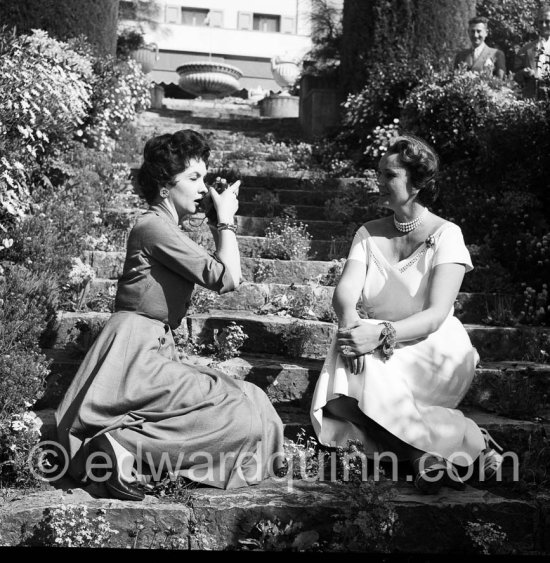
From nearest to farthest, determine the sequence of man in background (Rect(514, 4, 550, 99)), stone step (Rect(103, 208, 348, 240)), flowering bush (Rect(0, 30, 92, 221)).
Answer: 1. flowering bush (Rect(0, 30, 92, 221))
2. stone step (Rect(103, 208, 348, 240))
3. man in background (Rect(514, 4, 550, 99))

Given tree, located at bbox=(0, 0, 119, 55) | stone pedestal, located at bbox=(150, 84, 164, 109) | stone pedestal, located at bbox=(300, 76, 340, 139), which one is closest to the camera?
tree, located at bbox=(0, 0, 119, 55)

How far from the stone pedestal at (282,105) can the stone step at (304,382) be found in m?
10.1

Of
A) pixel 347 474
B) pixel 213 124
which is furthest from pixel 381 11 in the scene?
pixel 347 474

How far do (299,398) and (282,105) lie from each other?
34.5 feet

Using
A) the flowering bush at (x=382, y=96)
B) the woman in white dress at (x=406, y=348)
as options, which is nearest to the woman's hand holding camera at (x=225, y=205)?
the woman in white dress at (x=406, y=348)

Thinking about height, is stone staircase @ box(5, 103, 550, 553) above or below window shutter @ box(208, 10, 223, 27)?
below

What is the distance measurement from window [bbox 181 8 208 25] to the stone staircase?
21.7 meters

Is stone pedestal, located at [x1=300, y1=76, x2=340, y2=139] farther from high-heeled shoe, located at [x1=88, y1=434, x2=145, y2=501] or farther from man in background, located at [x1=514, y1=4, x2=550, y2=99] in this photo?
high-heeled shoe, located at [x1=88, y1=434, x2=145, y2=501]

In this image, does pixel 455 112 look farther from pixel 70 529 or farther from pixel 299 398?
pixel 70 529

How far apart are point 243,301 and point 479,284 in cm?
166

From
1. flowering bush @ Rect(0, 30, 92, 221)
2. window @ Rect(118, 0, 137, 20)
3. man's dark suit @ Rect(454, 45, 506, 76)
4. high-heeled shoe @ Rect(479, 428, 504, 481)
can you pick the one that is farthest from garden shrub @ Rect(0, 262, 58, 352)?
window @ Rect(118, 0, 137, 20)

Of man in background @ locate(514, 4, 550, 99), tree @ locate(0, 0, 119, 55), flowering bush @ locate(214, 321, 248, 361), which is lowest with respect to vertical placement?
flowering bush @ locate(214, 321, 248, 361)

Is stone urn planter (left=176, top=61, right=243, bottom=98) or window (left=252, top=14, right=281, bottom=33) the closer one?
stone urn planter (left=176, top=61, right=243, bottom=98)

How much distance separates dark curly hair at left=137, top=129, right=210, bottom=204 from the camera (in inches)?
131
